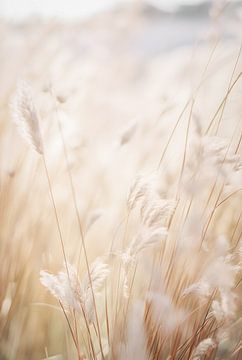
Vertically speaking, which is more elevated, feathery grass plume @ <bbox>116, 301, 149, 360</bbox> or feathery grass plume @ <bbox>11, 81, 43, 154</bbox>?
feathery grass plume @ <bbox>11, 81, 43, 154</bbox>

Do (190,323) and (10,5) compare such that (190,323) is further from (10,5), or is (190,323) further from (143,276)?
(10,5)

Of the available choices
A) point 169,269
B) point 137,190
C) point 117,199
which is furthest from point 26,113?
point 117,199

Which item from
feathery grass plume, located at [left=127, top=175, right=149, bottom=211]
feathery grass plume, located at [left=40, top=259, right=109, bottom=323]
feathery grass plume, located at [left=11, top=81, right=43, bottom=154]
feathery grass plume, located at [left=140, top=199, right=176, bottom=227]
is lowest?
feathery grass plume, located at [left=40, top=259, right=109, bottom=323]

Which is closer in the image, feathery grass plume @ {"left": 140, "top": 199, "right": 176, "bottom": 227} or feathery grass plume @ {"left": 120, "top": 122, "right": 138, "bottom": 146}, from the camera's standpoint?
feathery grass plume @ {"left": 140, "top": 199, "right": 176, "bottom": 227}

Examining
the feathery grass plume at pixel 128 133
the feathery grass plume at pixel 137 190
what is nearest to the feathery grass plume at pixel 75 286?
the feathery grass plume at pixel 137 190

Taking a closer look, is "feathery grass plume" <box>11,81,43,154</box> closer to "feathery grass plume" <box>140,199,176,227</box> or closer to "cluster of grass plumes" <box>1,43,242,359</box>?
"cluster of grass plumes" <box>1,43,242,359</box>

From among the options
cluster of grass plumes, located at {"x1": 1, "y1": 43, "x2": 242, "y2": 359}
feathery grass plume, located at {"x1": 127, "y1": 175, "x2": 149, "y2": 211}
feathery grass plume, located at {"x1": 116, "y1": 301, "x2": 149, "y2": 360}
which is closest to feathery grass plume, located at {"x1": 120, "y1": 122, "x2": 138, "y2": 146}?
cluster of grass plumes, located at {"x1": 1, "y1": 43, "x2": 242, "y2": 359}

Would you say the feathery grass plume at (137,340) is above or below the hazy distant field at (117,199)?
below

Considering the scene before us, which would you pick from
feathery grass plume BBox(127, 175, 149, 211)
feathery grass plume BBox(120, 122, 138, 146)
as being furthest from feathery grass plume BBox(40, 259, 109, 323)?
feathery grass plume BBox(120, 122, 138, 146)

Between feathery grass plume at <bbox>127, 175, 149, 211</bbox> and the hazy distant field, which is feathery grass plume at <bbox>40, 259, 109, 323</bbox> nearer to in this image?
the hazy distant field

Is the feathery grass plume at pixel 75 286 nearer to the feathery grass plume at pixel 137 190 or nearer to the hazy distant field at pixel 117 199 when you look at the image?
the hazy distant field at pixel 117 199

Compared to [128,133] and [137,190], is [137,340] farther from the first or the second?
[128,133]
